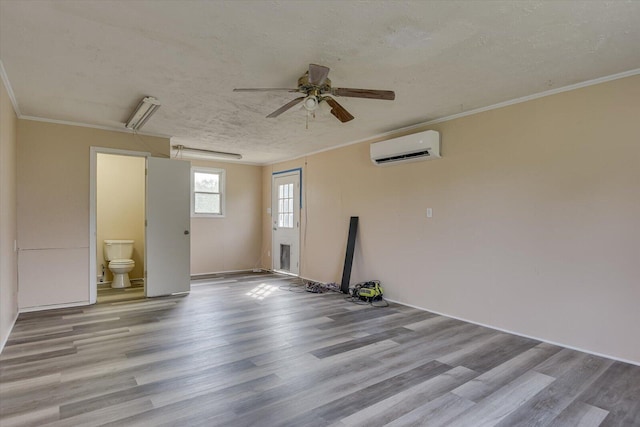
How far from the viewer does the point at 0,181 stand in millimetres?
3109

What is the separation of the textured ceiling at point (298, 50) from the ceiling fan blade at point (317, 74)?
178 mm

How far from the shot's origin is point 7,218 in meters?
3.45

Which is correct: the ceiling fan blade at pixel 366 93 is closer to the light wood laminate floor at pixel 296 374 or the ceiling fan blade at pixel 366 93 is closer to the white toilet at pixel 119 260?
the light wood laminate floor at pixel 296 374

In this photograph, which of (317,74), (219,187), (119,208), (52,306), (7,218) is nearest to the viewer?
(317,74)

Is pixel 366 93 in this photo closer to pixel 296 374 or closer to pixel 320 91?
pixel 320 91

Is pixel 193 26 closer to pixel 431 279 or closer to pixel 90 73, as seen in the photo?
pixel 90 73

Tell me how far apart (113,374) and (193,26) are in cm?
259

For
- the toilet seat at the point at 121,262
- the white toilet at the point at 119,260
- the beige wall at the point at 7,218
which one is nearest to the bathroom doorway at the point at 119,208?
the white toilet at the point at 119,260

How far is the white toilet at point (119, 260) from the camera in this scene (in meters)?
5.64

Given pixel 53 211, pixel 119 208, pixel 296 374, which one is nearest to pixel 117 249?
pixel 119 208

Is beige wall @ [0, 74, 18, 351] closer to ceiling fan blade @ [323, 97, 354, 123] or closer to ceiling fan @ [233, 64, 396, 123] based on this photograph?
ceiling fan @ [233, 64, 396, 123]

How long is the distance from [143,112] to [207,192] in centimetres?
335


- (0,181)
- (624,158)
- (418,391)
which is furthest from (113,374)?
(624,158)

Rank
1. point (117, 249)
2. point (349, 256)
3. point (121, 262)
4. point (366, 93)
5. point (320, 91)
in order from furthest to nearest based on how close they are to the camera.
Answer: point (117, 249), point (121, 262), point (349, 256), point (320, 91), point (366, 93)
